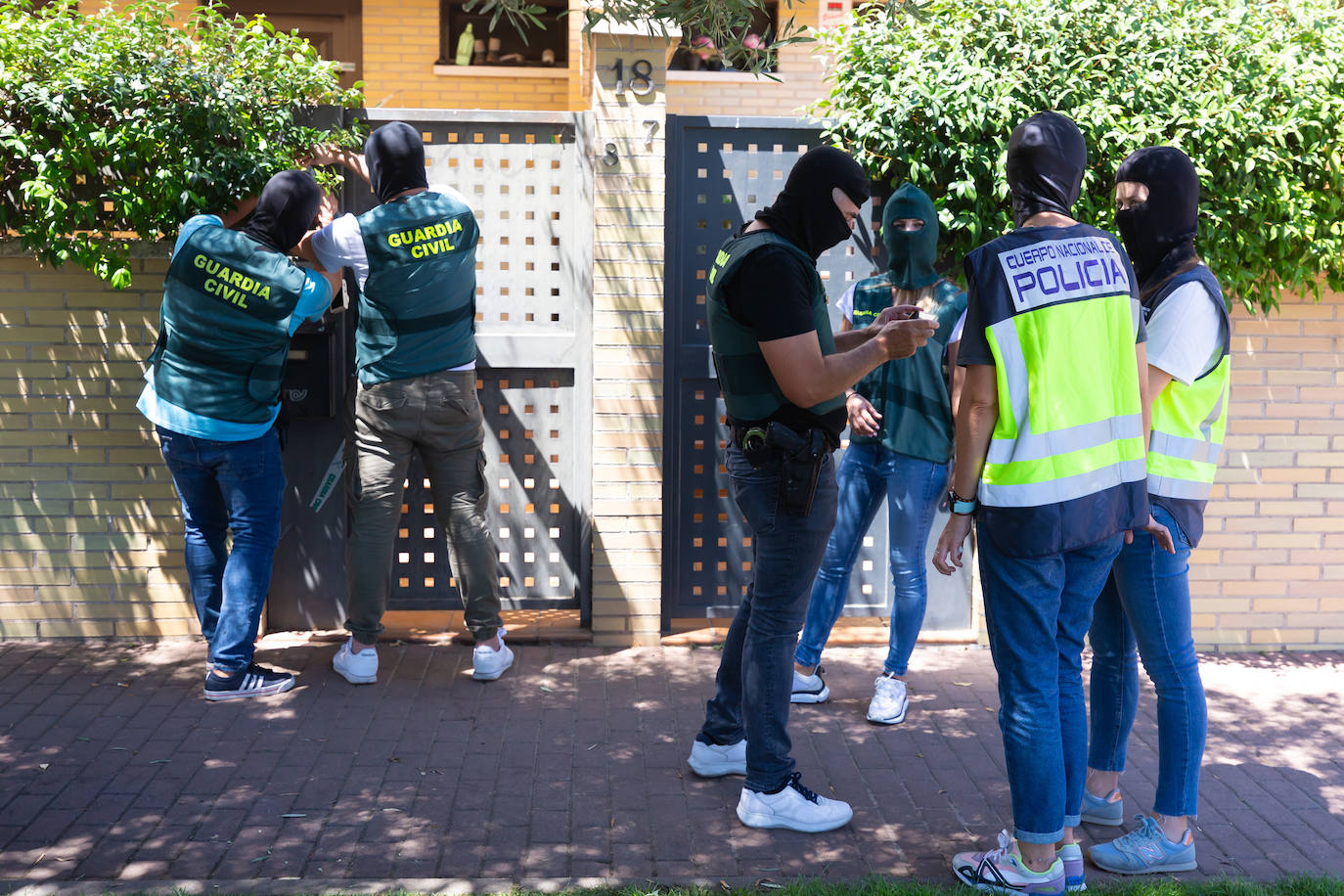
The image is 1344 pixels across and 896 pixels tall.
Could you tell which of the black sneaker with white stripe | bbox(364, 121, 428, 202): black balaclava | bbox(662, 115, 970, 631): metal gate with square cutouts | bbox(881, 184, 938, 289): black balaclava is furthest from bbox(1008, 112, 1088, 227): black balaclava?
the black sneaker with white stripe

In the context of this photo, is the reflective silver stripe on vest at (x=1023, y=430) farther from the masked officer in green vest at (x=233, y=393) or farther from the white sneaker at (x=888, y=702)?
the masked officer in green vest at (x=233, y=393)

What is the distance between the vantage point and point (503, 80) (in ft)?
34.1

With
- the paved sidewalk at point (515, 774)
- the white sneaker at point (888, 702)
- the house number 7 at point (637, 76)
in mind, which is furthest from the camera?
the house number 7 at point (637, 76)

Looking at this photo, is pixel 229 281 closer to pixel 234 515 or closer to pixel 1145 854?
pixel 234 515

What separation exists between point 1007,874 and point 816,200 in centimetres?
206

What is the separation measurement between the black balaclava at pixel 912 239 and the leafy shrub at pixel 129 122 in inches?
95.6

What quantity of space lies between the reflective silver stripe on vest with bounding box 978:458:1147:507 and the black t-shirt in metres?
0.73

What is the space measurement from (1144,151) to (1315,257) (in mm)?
2122

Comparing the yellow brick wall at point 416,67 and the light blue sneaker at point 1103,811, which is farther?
the yellow brick wall at point 416,67

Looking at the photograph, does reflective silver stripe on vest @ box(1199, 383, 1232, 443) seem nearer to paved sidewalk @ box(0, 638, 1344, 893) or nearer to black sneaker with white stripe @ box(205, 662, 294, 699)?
paved sidewalk @ box(0, 638, 1344, 893)

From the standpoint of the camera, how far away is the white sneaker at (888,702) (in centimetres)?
474

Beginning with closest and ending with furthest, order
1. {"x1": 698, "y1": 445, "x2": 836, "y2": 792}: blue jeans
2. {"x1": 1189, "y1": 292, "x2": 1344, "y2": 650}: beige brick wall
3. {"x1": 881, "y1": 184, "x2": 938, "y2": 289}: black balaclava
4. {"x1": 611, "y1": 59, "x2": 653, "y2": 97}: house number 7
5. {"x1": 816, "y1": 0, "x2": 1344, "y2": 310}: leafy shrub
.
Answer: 1. {"x1": 698, "y1": 445, "x2": 836, "y2": 792}: blue jeans
2. {"x1": 881, "y1": 184, "x2": 938, "y2": 289}: black balaclava
3. {"x1": 816, "y1": 0, "x2": 1344, "y2": 310}: leafy shrub
4. {"x1": 611, "y1": 59, "x2": 653, "y2": 97}: house number 7
5. {"x1": 1189, "y1": 292, "x2": 1344, "y2": 650}: beige brick wall

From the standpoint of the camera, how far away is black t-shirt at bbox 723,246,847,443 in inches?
139

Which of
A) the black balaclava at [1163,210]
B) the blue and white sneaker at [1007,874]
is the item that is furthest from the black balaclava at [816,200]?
the blue and white sneaker at [1007,874]
